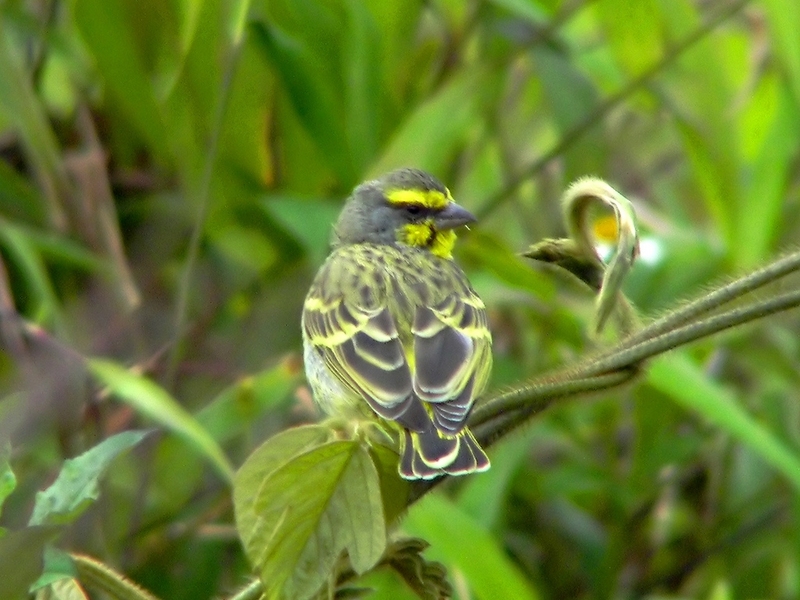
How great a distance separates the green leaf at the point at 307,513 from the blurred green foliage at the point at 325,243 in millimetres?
1349

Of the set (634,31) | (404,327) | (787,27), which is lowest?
(404,327)

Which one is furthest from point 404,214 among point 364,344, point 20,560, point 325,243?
point 20,560

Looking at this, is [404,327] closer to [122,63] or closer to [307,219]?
[307,219]

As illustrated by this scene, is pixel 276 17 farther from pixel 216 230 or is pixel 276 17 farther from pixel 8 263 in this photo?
pixel 8 263

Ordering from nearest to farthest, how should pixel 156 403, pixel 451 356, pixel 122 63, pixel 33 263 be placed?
pixel 451 356 < pixel 156 403 < pixel 33 263 < pixel 122 63

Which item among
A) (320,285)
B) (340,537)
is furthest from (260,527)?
(320,285)

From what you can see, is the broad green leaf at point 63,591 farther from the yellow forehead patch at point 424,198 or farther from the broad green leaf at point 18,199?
the broad green leaf at point 18,199

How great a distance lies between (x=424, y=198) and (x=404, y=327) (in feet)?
1.80

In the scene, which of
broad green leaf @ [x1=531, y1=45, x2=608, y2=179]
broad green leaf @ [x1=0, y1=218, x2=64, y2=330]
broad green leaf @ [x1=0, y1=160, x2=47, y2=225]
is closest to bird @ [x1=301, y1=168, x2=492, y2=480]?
broad green leaf @ [x1=531, y1=45, x2=608, y2=179]

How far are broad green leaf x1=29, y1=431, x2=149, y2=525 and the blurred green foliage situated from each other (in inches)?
50.9

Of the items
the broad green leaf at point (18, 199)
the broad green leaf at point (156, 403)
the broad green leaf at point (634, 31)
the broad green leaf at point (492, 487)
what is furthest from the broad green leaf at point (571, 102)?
the broad green leaf at point (18, 199)

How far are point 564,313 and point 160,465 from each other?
991mm

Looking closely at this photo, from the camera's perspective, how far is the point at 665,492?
3.04m

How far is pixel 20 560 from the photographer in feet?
3.51
